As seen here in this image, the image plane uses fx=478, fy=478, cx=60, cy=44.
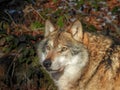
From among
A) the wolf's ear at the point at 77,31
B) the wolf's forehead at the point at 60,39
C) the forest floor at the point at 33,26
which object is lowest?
the forest floor at the point at 33,26

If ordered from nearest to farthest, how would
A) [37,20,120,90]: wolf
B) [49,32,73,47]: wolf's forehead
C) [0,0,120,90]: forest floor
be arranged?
1. [37,20,120,90]: wolf
2. [49,32,73,47]: wolf's forehead
3. [0,0,120,90]: forest floor

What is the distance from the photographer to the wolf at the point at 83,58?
285 inches

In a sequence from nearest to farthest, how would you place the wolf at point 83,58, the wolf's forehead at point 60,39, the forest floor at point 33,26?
the wolf at point 83,58 → the wolf's forehead at point 60,39 → the forest floor at point 33,26

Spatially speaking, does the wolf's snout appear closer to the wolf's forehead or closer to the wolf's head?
the wolf's head

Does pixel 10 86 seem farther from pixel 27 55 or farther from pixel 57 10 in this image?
pixel 57 10

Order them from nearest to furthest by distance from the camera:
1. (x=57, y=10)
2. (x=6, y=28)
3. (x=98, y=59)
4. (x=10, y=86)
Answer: (x=98, y=59)
(x=10, y=86)
(x=6, y=28)
(x=57, y=10)

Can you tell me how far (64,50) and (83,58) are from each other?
13.2 inches

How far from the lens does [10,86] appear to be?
9.95 m

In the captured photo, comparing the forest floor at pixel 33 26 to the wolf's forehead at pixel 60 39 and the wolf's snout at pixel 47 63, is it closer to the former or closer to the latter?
the wolf's forehead at pixel 60 39

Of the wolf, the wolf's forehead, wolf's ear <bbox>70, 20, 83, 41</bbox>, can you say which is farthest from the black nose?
wolf's ear <bbox>70, 20, 83, 41</bbox>

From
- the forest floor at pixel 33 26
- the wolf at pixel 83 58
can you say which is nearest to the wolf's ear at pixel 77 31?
the wolf at pixel 83 58

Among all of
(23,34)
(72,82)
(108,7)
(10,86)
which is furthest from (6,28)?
(72,82)

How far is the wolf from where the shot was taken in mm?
7227

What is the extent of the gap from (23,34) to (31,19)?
97 centimetres
